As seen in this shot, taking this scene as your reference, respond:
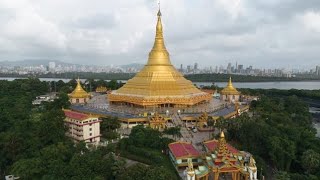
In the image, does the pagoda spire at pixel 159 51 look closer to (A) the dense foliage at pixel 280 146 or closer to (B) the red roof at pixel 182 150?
(A) the dense foliage at pixel 280 146

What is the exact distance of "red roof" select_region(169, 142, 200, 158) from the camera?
24406 mm

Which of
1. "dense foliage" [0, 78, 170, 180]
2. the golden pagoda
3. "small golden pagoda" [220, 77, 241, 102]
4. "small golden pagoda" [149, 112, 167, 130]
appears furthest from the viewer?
"small golden pagoda" [220, 77, 241, 102]

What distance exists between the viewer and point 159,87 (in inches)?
1699

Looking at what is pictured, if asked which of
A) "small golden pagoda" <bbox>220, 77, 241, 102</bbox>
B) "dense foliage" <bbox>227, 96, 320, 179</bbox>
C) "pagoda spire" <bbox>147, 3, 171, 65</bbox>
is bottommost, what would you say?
"dense foliage" <bbox>227, 96, 320, 179</bbox>

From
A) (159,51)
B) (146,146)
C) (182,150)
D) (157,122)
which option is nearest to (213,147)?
(182,150)

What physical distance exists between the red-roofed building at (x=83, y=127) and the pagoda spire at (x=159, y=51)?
17101mm

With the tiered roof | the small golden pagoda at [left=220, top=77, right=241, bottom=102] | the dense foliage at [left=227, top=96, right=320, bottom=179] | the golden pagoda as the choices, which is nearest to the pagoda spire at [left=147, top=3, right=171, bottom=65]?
the golden pagoda

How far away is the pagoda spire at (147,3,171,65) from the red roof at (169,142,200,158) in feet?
72.2

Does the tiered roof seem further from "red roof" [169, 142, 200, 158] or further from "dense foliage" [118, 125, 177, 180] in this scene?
"dense foliage" [118, 125, 177, 180]

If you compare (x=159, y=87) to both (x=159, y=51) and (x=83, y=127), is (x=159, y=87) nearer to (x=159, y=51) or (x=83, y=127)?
(x=159, y=51)

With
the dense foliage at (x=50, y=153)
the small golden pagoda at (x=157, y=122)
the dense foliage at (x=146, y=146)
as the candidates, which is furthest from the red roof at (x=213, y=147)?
the small golden pagoda at (x=157, y=122)

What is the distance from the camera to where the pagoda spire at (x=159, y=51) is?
46844mm

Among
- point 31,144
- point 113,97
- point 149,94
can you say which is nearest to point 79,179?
point 31,144

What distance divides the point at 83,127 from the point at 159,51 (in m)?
20.2
